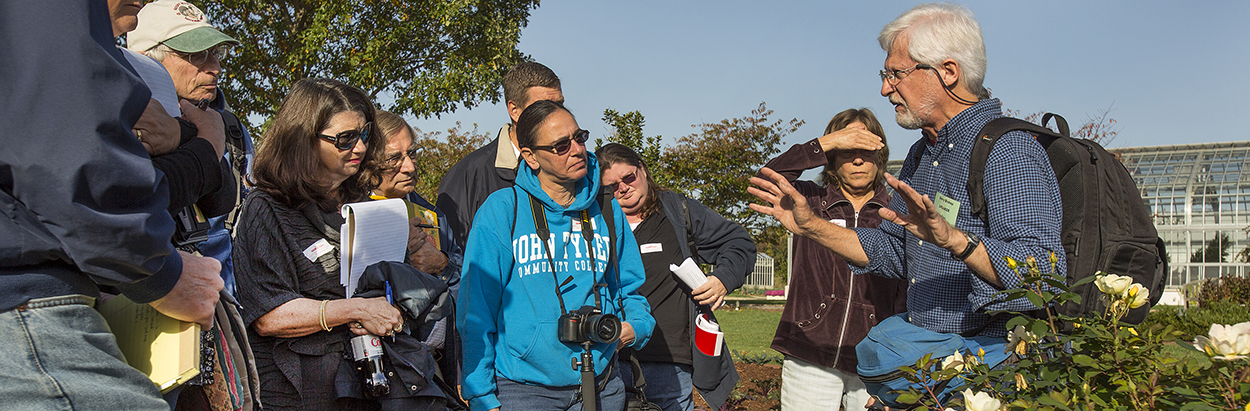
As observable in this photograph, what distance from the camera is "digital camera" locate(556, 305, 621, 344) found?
290 centimetres

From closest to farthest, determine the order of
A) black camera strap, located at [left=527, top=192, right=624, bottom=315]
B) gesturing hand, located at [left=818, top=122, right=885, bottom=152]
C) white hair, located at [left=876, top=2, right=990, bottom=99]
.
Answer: white hair, located at [left=876, top=2, right=990, bottom=99], black camera strap, located at [left=527, top=192, right=624, bottom=315], gesturing hand, located at [left=818, top=122, right=885, bottom=152]

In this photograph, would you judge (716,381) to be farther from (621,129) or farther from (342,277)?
(621,129)

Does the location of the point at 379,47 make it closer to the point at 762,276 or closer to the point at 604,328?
the point at 604,328

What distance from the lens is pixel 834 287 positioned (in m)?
4.18

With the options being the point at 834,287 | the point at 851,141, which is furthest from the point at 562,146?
the point at 834,287

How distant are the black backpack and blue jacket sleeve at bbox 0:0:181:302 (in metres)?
2.32

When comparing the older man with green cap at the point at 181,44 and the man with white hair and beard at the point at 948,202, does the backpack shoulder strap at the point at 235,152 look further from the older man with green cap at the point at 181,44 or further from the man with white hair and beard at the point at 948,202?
the man with white hair and beard at the point at 948,202

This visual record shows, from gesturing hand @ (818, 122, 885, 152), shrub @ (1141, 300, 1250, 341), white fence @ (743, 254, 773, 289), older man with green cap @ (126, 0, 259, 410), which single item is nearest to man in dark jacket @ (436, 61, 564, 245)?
older man with green cap @ (126, 0, 259, 410)

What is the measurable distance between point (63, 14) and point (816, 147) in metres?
3.20

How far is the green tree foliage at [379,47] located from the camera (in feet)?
34.6

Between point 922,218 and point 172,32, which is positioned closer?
point 922,218

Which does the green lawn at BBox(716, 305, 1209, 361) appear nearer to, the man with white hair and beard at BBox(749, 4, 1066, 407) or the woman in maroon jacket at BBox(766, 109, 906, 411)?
the woman in maroon jacket at BBox(766, 109, 906, 411)

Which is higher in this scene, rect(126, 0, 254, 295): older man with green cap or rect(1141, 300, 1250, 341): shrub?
rect(126, 0, 254, 295): older man with green cap

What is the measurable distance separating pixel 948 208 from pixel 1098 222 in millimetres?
418
